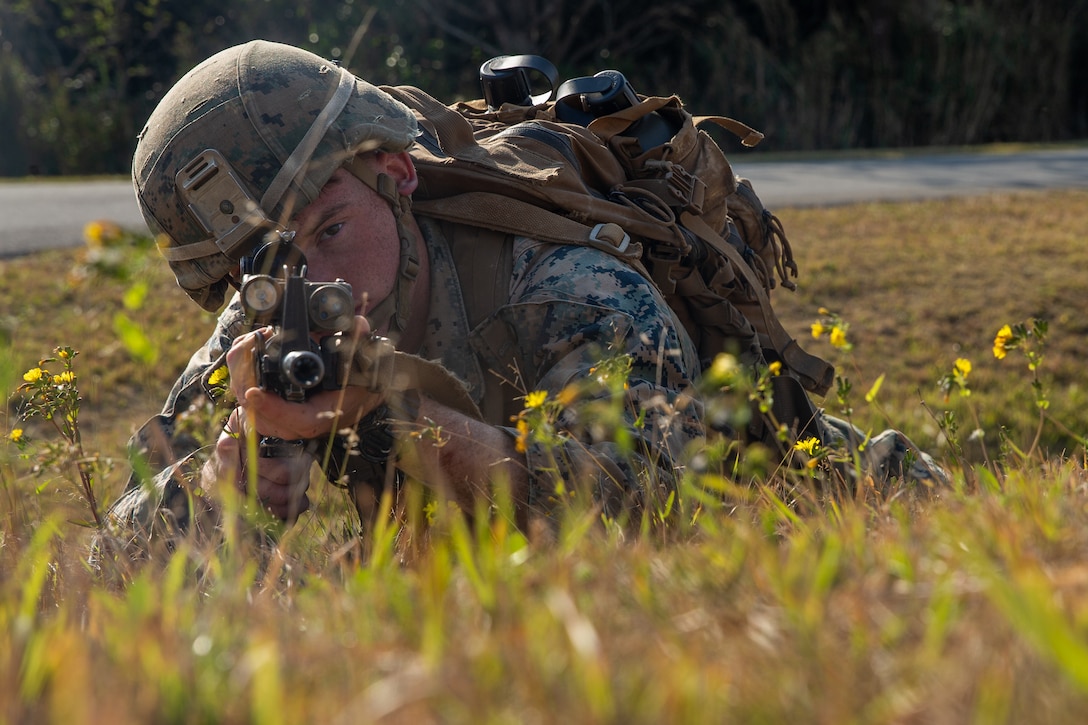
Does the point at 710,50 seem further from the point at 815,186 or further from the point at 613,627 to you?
the point at 613,627

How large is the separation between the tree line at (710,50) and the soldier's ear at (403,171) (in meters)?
16.4

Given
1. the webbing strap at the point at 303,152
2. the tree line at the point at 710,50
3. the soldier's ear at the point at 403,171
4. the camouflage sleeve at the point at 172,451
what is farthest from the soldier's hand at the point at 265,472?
the tree line at the point at 710,50

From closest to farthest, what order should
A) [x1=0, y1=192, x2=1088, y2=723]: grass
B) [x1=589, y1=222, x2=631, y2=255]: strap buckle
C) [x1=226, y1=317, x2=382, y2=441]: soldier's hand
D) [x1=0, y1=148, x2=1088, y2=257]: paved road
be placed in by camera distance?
[x1=0, y1=192, x2=1088, y2=723]: grass, [x1=226, y1=317, x2=382, y2=441]: soldier's hand, [x1=589, y1=222, x2=631, y2=255]: strap buckle, [x1=0, y1=148, x2=1088, y2=257]: paved road

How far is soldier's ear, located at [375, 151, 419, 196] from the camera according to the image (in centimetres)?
314

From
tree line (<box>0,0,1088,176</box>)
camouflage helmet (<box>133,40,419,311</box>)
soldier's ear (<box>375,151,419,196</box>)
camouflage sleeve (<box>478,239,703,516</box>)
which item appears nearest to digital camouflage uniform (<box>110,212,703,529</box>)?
camouflage sleeve (<box>478,239,703,516</box>)

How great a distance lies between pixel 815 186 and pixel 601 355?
903cm

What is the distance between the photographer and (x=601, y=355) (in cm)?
256

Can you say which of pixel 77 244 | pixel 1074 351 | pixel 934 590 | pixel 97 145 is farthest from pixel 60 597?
pixel 97 145

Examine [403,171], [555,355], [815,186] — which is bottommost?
[815,186]

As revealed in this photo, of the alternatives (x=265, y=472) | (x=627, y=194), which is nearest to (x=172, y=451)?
A: (x=265, y=472)

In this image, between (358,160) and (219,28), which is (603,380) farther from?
(219,28)

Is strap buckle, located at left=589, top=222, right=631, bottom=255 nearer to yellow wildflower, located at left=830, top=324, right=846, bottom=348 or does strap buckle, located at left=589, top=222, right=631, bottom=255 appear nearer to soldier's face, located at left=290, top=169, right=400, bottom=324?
soldier's face, located at left=290, top=169, right=400, bottom=324

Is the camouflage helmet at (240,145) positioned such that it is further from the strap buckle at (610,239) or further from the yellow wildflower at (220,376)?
the strap buckle at (610,239)

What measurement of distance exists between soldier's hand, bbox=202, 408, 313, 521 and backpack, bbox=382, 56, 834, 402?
888mm
